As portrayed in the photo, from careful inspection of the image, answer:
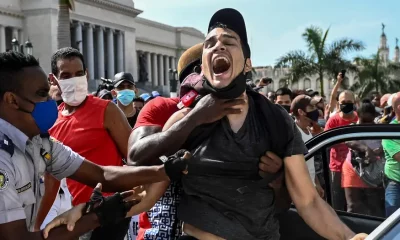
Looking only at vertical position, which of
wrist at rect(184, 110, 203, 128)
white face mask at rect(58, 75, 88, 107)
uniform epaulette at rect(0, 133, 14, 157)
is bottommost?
uniform epaulette at rect(0, 133, 14, 157)

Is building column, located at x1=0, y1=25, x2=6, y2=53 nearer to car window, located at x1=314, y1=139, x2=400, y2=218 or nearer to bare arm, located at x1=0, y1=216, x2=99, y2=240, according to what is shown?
car window, located at x1=314, y1=139, x2=400, y2=218

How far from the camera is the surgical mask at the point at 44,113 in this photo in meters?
2.72

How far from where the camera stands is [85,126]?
4297 millimetres

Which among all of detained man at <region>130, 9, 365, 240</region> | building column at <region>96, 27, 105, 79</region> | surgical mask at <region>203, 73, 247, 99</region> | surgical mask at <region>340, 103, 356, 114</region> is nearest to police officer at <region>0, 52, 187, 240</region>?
detained man at <region>130, 9, 365, 240</region>

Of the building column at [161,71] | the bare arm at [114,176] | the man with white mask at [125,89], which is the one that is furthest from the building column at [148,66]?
the bare arm at [114,176]

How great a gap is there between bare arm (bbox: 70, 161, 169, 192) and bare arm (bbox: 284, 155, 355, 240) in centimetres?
66

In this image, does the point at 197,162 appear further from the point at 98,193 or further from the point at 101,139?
the point at 101,139

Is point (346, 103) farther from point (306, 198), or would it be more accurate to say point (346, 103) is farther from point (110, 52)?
point (110, 52)

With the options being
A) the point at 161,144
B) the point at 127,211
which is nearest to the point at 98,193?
the point at 127,211

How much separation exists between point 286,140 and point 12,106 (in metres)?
1.28

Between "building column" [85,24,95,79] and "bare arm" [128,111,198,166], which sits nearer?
"bare arm" [128,111,198,166]

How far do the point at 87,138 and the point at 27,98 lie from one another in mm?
1580

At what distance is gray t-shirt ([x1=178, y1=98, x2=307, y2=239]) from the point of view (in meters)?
2.63

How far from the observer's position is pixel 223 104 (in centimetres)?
261
